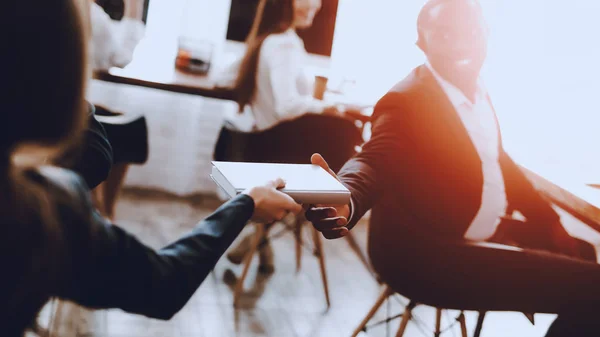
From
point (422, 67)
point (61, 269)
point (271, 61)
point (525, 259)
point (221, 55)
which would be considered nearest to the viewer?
point (61, 269)

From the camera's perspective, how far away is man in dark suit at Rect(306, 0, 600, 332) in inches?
65.0

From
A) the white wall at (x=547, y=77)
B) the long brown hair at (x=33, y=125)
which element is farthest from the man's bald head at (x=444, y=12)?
the white wall at (x=547, y=77)

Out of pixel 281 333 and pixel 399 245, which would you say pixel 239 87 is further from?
pixel 399 245

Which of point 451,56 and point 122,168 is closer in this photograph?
point 451,56

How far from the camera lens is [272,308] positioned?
8.37 feet

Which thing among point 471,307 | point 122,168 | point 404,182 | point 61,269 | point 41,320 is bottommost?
point 41,320

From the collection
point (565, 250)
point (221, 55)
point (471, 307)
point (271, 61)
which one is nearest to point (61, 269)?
point (471, 307)

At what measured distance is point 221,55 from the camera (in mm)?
3514

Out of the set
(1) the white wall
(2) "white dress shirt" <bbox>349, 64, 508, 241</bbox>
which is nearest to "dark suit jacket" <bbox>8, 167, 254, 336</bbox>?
(2) "white dress shirt" <bbox>349, 64, 508, 241</bbox>

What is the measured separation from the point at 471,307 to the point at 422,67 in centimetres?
68

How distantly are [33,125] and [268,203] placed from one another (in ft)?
1.61

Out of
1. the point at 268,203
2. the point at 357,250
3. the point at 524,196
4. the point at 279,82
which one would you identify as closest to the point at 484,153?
the point at 524,196

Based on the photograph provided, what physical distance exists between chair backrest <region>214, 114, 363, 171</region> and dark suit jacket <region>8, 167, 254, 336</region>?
149 centimetres

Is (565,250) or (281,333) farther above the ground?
(565,250)
